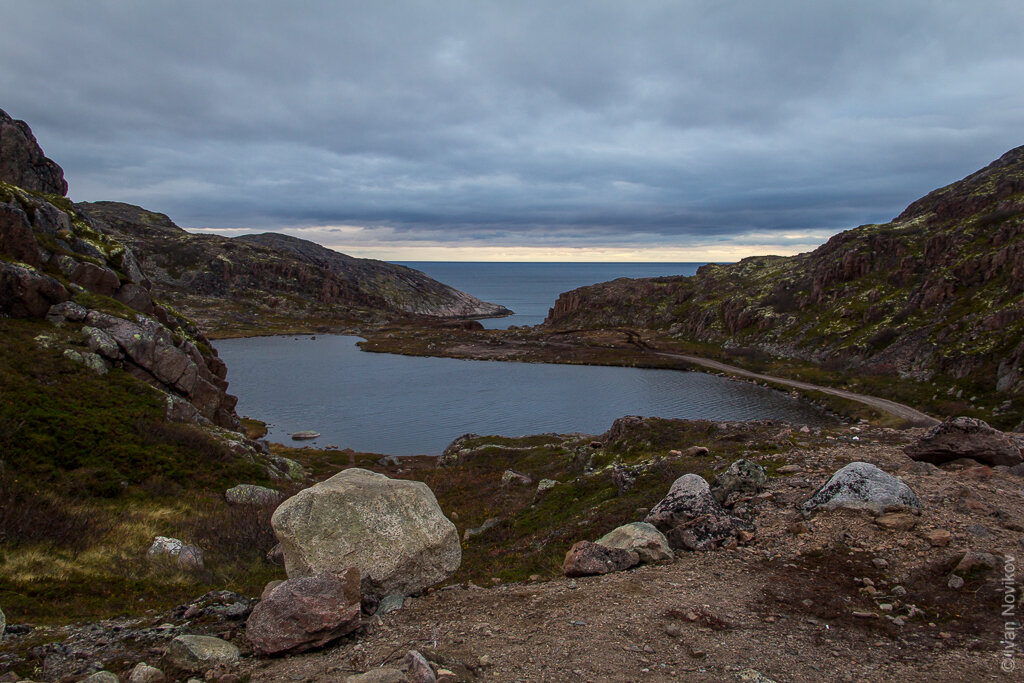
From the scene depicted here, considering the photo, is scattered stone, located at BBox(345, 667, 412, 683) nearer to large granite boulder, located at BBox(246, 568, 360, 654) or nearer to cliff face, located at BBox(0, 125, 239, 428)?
large granite boulder, located at BBox(246, 568, 360, 654)

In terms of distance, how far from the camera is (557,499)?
3031 cm

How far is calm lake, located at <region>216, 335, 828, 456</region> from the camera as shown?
78.1 meters

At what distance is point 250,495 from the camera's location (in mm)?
31516

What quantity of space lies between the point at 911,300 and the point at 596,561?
4678 inches

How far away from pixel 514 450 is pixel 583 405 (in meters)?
42.1

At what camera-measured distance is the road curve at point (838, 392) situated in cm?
7041

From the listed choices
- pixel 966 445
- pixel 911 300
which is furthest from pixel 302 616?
pixel 911 300

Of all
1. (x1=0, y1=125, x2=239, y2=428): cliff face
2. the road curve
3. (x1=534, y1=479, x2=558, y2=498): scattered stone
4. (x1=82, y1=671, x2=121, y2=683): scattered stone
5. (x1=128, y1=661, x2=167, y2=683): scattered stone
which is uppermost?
(x1=0, y1=125, x2=239, y2=428): cliff face

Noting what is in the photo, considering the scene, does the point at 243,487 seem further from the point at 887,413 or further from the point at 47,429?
the point at 887,413

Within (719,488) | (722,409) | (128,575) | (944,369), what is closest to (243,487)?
(128,575)

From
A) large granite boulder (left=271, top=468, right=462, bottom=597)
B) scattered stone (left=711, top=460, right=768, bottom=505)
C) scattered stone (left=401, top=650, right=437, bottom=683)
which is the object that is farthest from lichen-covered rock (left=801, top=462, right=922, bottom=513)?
scattered stone (left=401, top=650, right=437, bottom=683)

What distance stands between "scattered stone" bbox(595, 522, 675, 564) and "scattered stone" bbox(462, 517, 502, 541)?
9.99m

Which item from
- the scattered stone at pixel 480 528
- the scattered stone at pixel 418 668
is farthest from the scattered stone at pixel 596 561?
the scattered stone at pixel 480 528

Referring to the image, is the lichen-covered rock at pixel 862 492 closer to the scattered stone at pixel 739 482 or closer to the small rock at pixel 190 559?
the scattered stone at pixel 739 482
